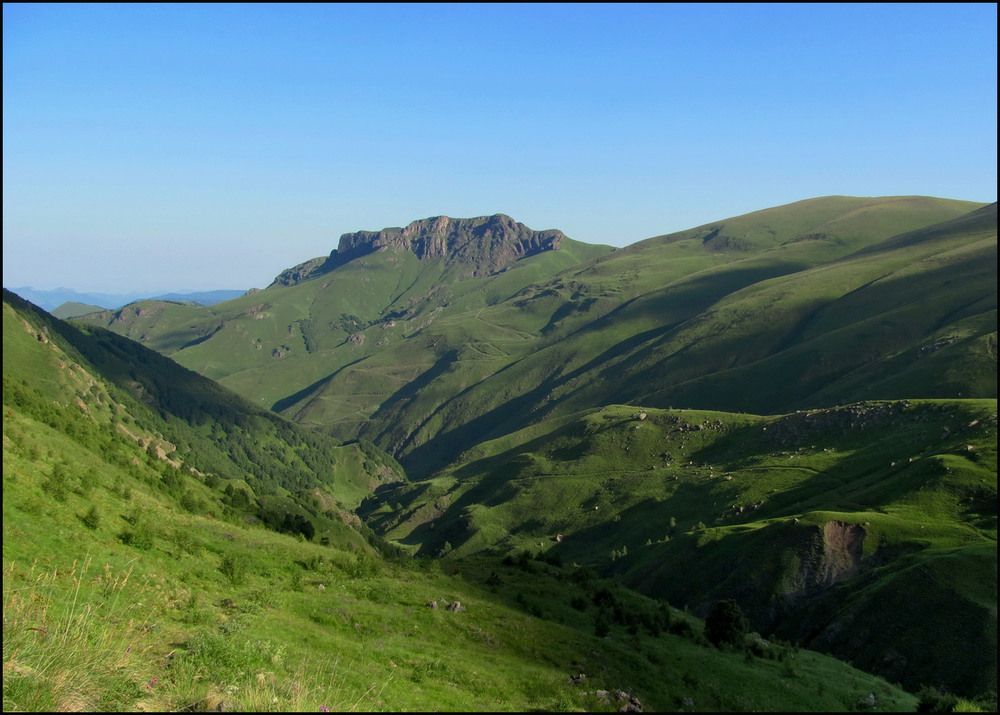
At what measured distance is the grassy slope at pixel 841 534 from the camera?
69.4 metres

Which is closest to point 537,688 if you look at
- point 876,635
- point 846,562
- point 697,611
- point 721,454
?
point 876,635

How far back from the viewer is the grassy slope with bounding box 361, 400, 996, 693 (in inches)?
2731

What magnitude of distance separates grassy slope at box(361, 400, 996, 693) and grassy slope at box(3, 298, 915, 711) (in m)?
23.7

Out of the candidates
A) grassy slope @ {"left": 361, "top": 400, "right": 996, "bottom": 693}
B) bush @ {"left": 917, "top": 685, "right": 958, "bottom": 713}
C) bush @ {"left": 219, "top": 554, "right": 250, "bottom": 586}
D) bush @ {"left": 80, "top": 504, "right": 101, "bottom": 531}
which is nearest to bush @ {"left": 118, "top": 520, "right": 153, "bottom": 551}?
bush @ {"left": 80, "top": 504, "right": 101, "bottom": 531}

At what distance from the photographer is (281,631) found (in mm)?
26797

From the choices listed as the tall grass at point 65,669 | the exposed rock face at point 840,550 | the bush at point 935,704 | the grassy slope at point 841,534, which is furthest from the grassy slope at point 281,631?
the exposed rock face at point 840,550

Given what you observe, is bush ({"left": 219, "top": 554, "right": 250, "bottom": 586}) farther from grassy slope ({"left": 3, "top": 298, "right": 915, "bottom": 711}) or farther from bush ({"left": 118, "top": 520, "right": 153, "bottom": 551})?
bush ({"left": 118, "top": 520, "right": 153, "bottom": 551})

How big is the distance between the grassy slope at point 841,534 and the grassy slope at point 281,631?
23.7 metres

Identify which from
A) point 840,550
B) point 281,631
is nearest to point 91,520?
point 281,631

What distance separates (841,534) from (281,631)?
3775 inches

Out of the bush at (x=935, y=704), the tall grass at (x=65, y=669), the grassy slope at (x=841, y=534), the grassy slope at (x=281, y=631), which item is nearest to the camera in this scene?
A: the tall grass at (x=65, y=669)

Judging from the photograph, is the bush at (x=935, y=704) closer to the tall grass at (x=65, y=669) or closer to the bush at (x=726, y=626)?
the bush at (x=726, y=626)

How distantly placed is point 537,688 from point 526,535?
175m

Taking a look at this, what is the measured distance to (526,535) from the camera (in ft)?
653
